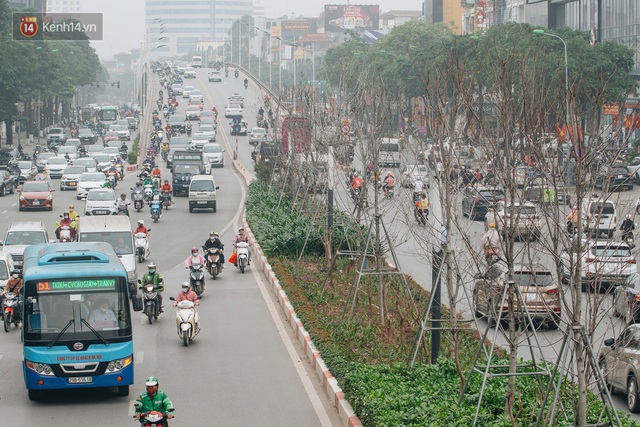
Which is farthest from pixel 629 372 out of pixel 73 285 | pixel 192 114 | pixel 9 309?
pixel 192 114

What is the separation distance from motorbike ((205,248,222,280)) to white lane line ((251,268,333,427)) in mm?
1790

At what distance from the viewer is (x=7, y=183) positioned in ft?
184

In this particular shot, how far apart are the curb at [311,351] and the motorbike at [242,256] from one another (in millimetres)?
513

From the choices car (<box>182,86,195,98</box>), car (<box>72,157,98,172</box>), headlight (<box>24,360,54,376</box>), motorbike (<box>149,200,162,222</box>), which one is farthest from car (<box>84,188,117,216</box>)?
car (<box>182,86,195,98</box>)

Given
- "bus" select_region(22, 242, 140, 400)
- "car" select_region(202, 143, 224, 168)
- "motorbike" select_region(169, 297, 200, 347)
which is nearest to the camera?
"bus" select_region(22, 242, 140, 400)

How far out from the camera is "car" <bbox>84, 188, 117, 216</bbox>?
42438 mm

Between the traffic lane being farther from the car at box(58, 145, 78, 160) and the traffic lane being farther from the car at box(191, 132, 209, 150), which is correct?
the car at box(191, 132, 209, 150)

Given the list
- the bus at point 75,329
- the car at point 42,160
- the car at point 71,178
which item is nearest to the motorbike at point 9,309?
the bus at point 75,329

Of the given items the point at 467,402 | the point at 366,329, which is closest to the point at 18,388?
the point at 366,329

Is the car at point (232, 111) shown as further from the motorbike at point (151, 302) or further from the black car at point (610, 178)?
the black car at point (610, 178)

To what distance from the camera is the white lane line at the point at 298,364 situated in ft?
52.9

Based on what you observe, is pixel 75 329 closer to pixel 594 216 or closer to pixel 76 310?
pixel 76 310

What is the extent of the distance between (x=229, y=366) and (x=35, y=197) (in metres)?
30.0

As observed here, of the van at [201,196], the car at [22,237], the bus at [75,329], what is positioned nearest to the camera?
the bus at [75,329]
